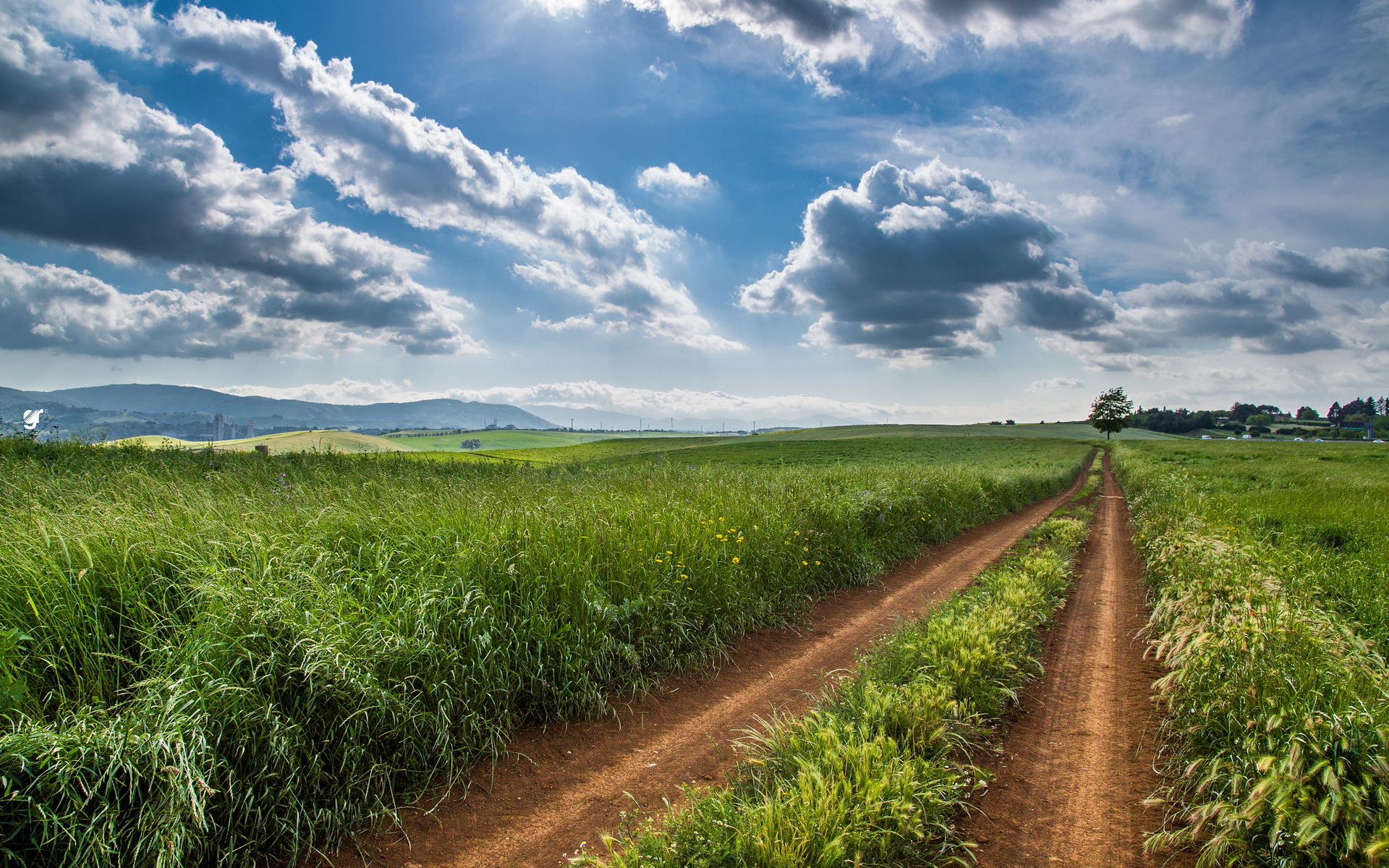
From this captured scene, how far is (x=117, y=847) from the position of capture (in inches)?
123

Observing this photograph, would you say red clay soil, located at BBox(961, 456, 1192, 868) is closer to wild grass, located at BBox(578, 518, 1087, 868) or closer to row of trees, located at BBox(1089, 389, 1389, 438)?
wild grass, located at BBox(578, 518, 1087, 868)

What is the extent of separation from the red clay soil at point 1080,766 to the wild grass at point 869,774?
0.24m

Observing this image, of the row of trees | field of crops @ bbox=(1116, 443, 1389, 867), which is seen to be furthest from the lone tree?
field of crops @ bbox=(1116, 443, 1389, 867)

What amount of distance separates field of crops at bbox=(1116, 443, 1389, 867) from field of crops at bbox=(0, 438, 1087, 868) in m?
4.26

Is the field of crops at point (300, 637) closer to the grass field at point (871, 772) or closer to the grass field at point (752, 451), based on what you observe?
the grass field at point (871, 772)

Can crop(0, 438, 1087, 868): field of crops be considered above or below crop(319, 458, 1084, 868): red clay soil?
above

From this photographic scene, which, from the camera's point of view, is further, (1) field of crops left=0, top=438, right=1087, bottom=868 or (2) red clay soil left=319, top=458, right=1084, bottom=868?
(2) red clay soil left=319, top=458, right=1084, bottom=868

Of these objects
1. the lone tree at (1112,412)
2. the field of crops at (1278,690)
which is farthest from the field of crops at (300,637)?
the lone tree at (1112,412)

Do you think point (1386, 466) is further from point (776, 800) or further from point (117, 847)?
point (117, 847)

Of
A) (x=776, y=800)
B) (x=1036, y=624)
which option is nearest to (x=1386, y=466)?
(x=1036, y=624)

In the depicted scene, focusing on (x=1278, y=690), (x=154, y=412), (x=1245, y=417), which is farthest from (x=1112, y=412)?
(x=154, y=412)

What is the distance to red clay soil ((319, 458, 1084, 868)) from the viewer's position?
3.77 m

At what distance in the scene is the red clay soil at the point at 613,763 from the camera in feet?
12.4

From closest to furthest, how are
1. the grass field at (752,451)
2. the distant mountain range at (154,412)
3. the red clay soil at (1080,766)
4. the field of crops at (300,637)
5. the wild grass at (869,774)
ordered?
the wild grass at (869,774) → the field of crops at (300,637) → the red clay soil at (1080,766) → the distant mountain range at (154,412) → the grass field at (752,451)
